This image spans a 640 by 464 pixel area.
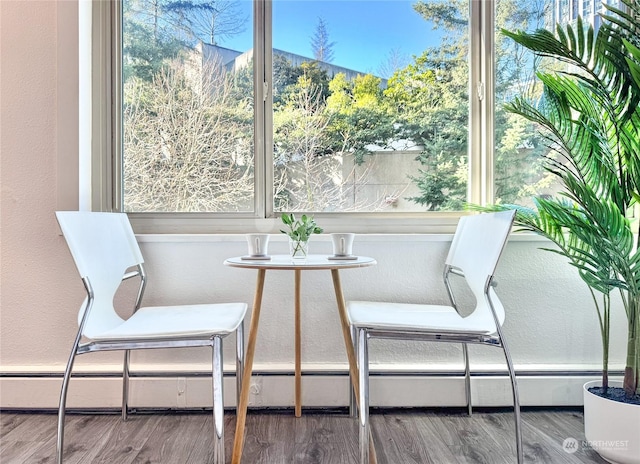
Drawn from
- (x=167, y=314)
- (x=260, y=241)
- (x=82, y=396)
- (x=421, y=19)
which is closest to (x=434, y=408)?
(x=260, y=241)

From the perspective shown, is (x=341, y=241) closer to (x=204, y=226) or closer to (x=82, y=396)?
(x=204, y=226)

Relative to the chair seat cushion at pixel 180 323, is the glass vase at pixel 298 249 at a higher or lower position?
higher

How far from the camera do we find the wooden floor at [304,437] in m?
1.36

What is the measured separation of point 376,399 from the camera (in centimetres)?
172

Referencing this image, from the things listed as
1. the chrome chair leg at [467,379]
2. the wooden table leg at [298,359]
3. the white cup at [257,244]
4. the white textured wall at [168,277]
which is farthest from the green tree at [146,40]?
the chrome chair leg at [467,379]

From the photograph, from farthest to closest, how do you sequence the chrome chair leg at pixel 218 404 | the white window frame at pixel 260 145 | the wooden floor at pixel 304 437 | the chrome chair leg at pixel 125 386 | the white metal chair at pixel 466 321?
the white window frame at pixel 260 145 < the chrome chair leg at pixel 125 386 < the wooden floor at pixel 304 437 < the white metal chair at pixel 466 321 < the chrome chair leg at pixel 218 404

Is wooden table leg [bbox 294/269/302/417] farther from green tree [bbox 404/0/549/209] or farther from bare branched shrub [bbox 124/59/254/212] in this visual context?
green tree [bbox 404/0/549/209]

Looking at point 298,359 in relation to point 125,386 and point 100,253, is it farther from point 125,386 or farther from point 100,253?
point 100,253

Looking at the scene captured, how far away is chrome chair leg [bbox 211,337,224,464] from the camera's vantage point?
1111 millimetres

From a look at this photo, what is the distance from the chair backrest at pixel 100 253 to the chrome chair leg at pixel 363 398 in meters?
0.81

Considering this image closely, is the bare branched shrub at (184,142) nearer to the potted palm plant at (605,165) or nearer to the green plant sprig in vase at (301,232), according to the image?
the green plant sprig in vase at (301,232)

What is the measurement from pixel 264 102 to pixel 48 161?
3.19 ft

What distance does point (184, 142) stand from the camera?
1851 millimetres

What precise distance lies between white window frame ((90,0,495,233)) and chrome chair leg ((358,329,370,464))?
687mm
